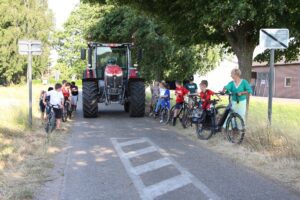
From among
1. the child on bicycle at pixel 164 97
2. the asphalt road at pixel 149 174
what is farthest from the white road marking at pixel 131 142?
the child on bicycle at pixel 164 97

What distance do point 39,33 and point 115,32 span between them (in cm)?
3451

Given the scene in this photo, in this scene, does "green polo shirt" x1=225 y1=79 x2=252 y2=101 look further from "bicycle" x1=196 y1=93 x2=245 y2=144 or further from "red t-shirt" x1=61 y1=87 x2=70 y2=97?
"red t-shirt" x1=61 y1=87 x2=70 y2=97

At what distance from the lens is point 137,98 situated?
18.4m

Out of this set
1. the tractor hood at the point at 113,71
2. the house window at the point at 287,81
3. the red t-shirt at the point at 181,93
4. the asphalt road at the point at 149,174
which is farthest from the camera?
the house window at the point at 287,81

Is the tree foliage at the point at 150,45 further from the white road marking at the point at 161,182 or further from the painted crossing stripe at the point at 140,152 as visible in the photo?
the white road marking at the point at 161,182

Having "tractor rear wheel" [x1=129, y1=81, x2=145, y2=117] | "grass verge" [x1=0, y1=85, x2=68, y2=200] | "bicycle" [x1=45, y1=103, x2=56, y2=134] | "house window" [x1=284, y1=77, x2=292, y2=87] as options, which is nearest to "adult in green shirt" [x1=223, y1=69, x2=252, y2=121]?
"grass verge" [x1=0, y1=85, x2=68, y2=200]

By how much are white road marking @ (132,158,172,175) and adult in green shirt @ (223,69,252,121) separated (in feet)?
9.04

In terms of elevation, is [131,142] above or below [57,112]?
below

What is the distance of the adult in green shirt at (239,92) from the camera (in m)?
10.8

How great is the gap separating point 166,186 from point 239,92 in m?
4.63

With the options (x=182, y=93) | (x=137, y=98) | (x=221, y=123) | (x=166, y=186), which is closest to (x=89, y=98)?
(x=137, y=98)

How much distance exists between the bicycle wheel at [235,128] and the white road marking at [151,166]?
7.33ft

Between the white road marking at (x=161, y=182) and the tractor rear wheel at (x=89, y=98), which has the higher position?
the tractor rear wheel at (x=89, y=98)

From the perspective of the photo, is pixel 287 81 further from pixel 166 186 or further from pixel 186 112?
pixel 166 186
